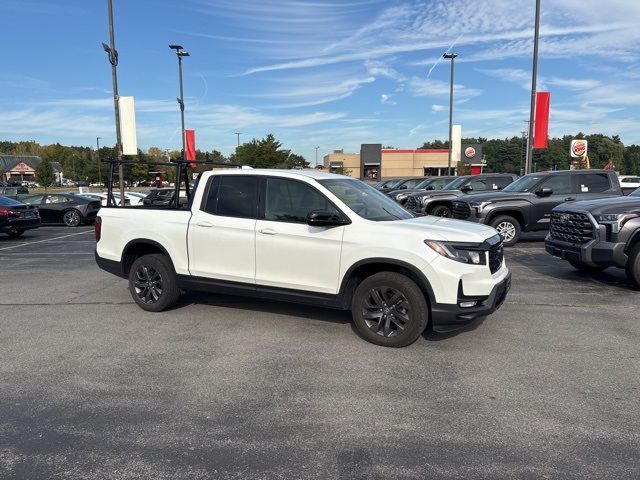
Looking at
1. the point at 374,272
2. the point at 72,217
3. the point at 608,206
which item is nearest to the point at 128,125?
the point at 72,217

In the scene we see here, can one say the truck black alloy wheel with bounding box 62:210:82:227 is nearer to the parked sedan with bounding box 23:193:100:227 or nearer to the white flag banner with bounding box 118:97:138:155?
the parked sedan with bounding box 23:193:100:227

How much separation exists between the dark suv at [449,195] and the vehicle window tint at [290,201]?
1053 centimetres

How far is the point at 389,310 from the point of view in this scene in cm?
506

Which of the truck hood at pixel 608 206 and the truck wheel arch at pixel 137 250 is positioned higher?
the truck hood at pixel 608 206

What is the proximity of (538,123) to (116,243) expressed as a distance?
1919cm

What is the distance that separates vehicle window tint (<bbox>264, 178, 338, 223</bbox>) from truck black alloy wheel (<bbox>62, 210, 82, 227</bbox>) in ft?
55.4

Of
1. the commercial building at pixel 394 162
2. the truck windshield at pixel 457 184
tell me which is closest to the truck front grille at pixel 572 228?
the truck windshield at pixel 457 184

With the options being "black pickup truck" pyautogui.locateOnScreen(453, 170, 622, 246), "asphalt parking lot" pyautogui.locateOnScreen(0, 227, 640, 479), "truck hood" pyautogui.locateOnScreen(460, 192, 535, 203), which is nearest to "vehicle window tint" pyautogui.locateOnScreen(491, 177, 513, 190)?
"black pickup truck" pyautogui.locateOnScreen(453, 170, 622, 246)

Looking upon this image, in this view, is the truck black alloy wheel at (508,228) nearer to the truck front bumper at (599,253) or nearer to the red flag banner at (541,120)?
the truck front bumper at (599,253)

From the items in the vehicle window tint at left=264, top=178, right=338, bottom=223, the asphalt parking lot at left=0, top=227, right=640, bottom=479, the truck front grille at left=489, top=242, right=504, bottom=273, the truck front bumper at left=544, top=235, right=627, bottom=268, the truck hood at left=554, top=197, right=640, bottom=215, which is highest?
the vehicle window tint at left=264, top=178, right=338, bottom=223

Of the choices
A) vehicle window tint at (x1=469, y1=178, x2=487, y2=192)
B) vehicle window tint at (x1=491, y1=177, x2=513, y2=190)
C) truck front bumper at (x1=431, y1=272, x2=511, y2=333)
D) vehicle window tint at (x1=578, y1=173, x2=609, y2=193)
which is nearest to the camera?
truck front bumper at (x1=431, y1=272, x2=511, y2=333)

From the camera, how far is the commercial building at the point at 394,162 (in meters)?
72.9

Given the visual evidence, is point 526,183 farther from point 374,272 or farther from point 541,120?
point 541,120

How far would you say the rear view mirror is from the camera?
16.7 ft
